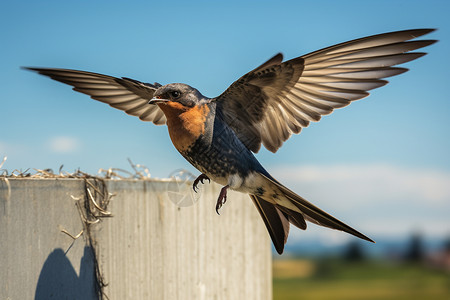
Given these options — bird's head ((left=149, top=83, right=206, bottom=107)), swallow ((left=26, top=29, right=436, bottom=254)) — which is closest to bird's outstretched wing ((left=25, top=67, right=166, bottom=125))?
swallow ((left=26, top=29, right=436, bottom=254))

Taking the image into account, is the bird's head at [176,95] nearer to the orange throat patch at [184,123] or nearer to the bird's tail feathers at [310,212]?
the orange throat patch at [184,123]

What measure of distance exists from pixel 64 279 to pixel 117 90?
4.39 ft

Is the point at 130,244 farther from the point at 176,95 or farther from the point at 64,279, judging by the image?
the point at 176,95

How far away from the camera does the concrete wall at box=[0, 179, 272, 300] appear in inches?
110

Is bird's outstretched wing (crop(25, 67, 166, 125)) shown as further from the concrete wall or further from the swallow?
the concrete wall

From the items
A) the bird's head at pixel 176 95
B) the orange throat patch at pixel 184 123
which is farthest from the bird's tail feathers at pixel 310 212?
the bird's head at pixel 176 95

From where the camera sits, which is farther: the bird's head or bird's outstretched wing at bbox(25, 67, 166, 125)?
bird's outstretched wing at bbox(25, 67, 166, 125)

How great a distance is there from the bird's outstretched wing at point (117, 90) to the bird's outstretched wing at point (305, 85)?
0.70 m

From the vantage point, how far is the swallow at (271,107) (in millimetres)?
2439

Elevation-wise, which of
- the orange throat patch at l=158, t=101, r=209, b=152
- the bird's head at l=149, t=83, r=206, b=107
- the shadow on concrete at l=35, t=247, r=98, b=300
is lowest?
the shadow on concrete at l=35, t=247, r=98, b=300

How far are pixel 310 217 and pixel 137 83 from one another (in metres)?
1.40

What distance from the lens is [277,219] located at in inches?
119

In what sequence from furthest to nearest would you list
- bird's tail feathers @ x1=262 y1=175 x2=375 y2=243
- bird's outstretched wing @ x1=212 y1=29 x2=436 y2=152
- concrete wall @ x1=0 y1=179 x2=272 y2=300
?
1. concrete wall @ x1=0 y1=179 x2=272 y2=300
2. bird's tail feathers @ x1=262 y1=175 x2=375 y2=243
3. bird's outstretched wing @ x1=212 y1=29 x2=436 y2=152

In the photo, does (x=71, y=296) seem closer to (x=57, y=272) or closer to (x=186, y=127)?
(x=57, y=272)
